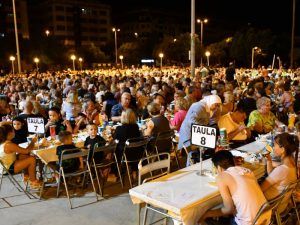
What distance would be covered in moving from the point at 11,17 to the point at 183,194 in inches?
3415

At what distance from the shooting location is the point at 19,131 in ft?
23.0

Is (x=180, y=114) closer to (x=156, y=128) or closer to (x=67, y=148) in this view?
(x=156, y=128)

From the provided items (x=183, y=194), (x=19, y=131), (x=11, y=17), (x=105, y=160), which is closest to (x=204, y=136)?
(x=183, y=194)

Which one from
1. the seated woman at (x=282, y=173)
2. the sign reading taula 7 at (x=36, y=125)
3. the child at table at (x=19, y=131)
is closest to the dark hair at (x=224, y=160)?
the seated woman at (x=282, y=173)

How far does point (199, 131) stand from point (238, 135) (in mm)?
2437

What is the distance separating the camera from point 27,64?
49.9 metres

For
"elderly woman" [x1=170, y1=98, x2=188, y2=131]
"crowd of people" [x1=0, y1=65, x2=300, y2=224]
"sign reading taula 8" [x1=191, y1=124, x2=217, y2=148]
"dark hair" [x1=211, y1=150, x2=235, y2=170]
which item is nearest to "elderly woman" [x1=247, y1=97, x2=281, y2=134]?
"crowd of people" [x1=0, y1=65, x2=300, y2=224]

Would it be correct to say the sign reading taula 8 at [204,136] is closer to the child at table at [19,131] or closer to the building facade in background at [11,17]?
the child at table at [19,131]

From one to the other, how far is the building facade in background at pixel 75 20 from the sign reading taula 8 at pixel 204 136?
90.9 meters

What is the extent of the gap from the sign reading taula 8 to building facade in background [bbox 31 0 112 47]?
90920mm

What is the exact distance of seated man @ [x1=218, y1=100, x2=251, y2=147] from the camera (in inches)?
254

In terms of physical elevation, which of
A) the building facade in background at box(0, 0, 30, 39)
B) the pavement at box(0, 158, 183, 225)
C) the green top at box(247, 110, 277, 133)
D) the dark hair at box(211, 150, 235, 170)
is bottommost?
the pavement at box(0, 158, 183, 225)

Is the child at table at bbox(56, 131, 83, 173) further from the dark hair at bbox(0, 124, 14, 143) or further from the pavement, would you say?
the dark hair at bbox(0, 124, 14, 143)

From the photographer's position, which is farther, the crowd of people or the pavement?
the pavement
